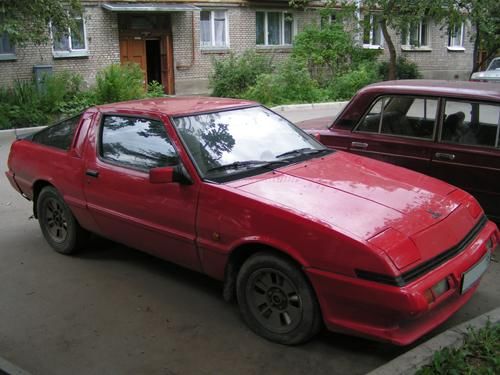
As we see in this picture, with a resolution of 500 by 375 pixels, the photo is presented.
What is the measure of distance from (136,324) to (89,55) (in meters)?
18.5

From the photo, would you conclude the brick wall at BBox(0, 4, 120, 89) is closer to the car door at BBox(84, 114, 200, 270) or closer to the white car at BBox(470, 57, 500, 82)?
the white car at BBox(470, 57, 500, 82)

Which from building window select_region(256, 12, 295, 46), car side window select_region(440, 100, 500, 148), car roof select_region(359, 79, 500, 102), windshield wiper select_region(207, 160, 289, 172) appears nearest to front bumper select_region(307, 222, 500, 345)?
windshield wiper select_region(207, 160, 289, 172)

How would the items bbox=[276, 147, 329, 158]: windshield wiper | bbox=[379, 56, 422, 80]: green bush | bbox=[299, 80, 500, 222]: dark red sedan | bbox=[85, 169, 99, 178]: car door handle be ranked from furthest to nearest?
bbox=[379, 56, 422, 80]: green bush → bbox=[299, 80, 500, 222]: dark red sedan → bbox=[85, 169, 99, 178]: car door handle → bbox=[276, 147, 329, 158]: windshield wiper

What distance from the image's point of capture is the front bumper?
3145 millimetres

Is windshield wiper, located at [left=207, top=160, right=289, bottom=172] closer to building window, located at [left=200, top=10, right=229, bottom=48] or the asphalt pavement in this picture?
the asphalt pavement

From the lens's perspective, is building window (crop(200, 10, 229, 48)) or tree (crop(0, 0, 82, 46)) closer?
tree (crop(0, 0, 82, 46))

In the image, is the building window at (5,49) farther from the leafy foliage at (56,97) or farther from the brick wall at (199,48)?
the brick wall at (199,48)

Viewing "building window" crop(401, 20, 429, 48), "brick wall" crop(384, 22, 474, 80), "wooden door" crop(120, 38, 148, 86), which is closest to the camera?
"wooden door" crop(120, 38, 148, 86)

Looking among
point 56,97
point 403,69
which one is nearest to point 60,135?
point 56,97

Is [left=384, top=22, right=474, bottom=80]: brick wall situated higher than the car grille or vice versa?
[left=384, top=22, right=474, bottom=80]: brick wall

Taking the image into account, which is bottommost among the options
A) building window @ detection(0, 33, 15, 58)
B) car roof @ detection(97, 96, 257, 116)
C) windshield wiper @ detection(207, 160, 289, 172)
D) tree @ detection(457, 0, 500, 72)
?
windshield wiper @ detection(207, 160, 289, 172)

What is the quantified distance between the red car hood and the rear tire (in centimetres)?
212

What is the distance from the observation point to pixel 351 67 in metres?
24.6

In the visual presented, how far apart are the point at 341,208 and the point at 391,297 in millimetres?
708
